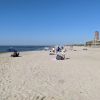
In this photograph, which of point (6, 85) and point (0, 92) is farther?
point (6, 85)

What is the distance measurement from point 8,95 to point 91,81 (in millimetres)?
4110

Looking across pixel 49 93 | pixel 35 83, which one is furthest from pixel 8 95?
pixel 35 83

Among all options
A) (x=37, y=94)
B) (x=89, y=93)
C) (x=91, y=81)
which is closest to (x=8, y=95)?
(x=37, y=94)

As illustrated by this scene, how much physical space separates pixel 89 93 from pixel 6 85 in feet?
11.5

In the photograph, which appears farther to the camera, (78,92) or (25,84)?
(25,84)

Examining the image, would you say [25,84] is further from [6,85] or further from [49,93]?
[49,93]

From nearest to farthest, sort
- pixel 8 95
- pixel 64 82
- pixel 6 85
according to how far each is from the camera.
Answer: pixel 8 95
pixel 6 85
pixel 64 82

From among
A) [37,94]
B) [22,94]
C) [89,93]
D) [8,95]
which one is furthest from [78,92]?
[8,95]

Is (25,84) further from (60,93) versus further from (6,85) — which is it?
(60,93)

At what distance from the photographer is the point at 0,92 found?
7.32 metres

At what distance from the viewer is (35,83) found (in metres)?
8.98

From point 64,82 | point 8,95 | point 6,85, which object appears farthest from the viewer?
point 64,82

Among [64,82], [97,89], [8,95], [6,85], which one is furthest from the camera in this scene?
[64,82]

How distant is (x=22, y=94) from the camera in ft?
23.3
